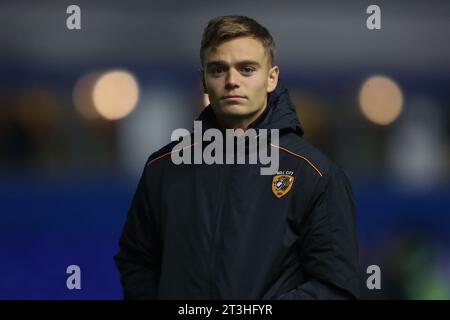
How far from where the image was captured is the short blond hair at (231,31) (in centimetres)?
168

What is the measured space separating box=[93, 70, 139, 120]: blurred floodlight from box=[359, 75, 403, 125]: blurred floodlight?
1.35 metres

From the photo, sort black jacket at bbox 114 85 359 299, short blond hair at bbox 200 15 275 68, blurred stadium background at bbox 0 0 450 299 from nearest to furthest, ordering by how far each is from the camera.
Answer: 1. black jacket at bbox 114 85 359 299
2. short blond hair at bbox 200 15 275 68
3. blurred stadium background at bbox 0 0 450 299

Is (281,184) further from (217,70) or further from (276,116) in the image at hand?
(217,70)

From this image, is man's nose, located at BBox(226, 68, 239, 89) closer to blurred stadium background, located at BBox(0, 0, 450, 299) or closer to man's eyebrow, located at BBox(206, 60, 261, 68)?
man's eyebrow, located at BBox(206, 60, 261, 68)

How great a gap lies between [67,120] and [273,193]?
2.53 meters

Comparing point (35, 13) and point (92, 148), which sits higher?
point (35, 13)

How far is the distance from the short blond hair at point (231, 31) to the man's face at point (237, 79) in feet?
0.04

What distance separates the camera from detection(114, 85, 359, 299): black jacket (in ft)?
5.16

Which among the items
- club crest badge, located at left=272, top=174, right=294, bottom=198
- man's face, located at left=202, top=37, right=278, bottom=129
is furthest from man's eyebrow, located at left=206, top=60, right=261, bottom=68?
club crest badge, located at left=272, top=174, right=294, bottom=198

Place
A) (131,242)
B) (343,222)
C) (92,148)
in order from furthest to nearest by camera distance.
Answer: (92,148) < (131,242) < (343,222)

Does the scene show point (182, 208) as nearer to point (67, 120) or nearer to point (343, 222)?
point (343, 222)

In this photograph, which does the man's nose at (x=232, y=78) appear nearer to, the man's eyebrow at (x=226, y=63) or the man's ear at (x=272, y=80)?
the man's eyebrow at (x=226, y=63)

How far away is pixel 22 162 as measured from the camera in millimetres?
3846
